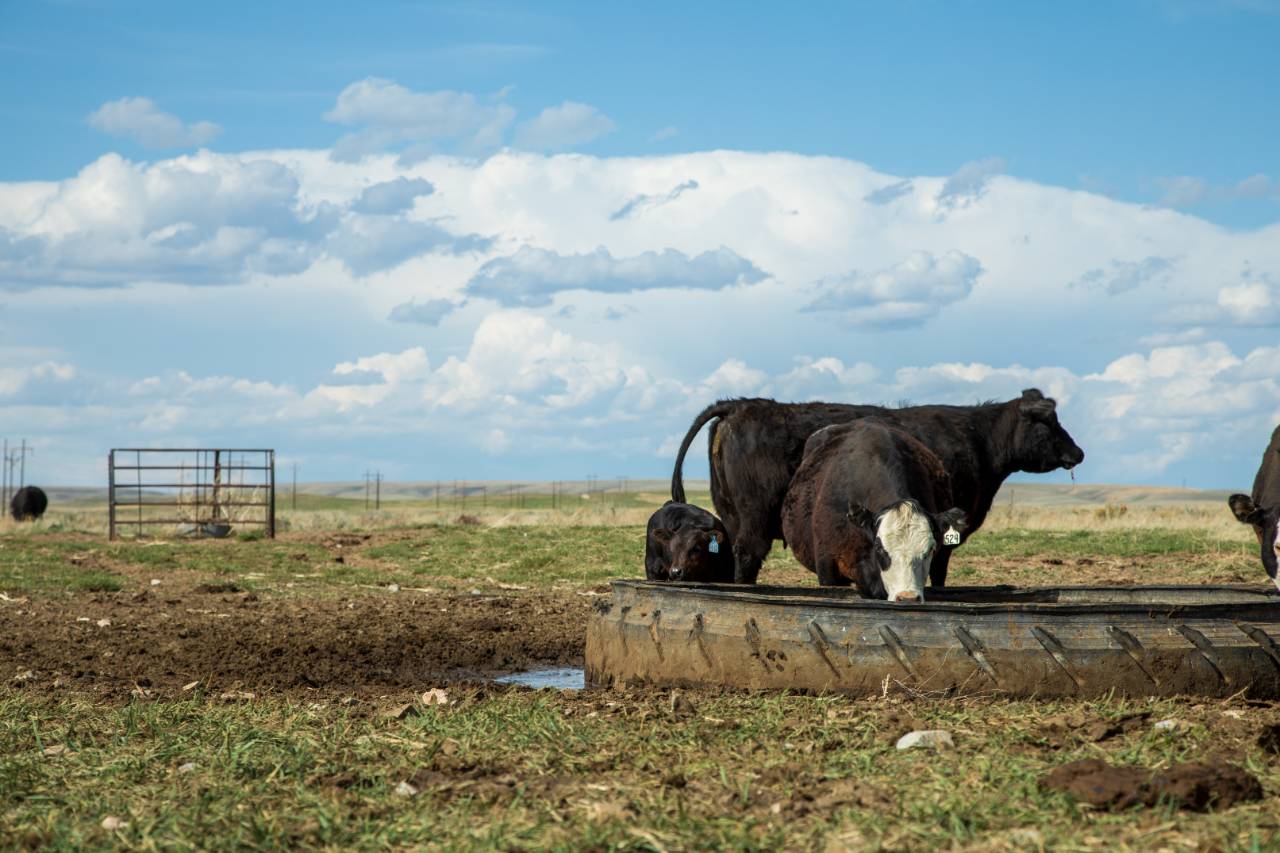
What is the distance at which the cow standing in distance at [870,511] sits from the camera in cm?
927

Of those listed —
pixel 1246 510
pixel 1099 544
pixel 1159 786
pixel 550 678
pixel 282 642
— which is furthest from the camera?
pixel 1099 544

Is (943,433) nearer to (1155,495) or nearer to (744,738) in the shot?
(744,738)

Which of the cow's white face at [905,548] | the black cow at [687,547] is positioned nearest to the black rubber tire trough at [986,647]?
the cow's white face at [905,548]

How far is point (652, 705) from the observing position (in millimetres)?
7477

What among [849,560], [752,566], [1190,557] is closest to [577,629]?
[752,566]

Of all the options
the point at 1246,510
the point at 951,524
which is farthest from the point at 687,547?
the point at 1246,510

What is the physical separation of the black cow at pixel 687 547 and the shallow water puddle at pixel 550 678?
2.92 metres

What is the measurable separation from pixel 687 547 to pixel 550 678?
12.4 ft

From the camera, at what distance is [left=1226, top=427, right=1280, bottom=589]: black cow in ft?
36.0

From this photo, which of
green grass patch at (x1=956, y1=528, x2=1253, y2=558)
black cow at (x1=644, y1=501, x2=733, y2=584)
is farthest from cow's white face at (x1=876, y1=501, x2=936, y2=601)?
green grass patch at (x1=956, y1=528, x2=1253, y2=558)

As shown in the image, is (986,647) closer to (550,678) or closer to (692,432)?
(550,678)

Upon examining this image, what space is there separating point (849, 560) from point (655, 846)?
5672 millimetres

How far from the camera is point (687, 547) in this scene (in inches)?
547

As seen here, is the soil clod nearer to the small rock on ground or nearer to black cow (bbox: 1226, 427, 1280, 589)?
the small rock on ground
